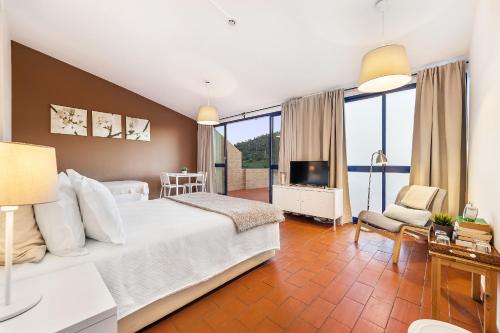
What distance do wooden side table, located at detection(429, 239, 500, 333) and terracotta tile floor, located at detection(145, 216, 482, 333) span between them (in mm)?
275

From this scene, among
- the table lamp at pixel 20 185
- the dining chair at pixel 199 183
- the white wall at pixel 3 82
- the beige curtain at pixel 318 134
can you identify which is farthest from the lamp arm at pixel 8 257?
the dining chair at pixel 199 183

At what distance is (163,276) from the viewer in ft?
4.67

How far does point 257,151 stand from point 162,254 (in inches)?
171

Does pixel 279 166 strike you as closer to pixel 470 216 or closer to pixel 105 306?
pixel 470 216

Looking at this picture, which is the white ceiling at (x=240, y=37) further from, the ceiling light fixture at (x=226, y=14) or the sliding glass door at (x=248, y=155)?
the sliding glass door at (x=248, y=155)

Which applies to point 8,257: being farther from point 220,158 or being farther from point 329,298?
point 220,158

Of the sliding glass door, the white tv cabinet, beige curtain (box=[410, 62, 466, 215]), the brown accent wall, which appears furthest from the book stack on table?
the brown accent wall

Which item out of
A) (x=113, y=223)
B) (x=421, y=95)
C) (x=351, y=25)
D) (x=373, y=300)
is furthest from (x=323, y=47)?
(x=113, y=223)

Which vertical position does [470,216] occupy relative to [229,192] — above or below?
above

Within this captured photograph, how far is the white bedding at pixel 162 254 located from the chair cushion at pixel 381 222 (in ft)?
4.47

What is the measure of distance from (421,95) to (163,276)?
3762 millimetres

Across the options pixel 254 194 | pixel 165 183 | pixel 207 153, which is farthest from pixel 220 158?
pixel 165 183

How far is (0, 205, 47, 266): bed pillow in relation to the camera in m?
1.08

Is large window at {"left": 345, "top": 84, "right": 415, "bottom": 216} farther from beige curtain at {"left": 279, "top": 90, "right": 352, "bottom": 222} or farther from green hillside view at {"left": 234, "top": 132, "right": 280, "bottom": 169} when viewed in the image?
green hillside view at {"left": 234, "top": 132, "right": 280, "bottom": 169}
